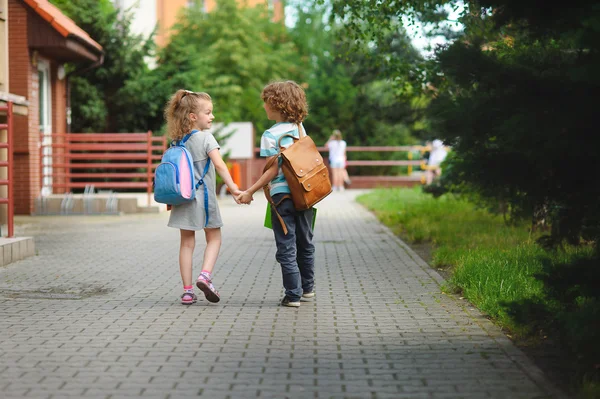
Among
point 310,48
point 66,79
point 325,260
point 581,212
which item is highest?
point 310,48

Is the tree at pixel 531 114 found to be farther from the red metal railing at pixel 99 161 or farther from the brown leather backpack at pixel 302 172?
the red metal railing at pixel 99 161

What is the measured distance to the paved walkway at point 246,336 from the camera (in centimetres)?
484

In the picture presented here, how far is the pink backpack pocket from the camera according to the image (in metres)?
7.35

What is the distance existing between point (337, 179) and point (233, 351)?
87.9ft

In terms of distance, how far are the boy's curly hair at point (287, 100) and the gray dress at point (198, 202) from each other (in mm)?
563

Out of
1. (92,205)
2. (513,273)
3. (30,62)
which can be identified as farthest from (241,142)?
(513,273)

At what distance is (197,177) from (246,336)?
5.89 feet

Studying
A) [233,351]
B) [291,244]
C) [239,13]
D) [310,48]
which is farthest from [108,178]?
[310,48]

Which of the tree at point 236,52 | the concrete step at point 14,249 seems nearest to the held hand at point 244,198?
the concrete step at point 14,249

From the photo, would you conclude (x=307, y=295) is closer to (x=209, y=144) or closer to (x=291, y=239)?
(x=291, y=239)

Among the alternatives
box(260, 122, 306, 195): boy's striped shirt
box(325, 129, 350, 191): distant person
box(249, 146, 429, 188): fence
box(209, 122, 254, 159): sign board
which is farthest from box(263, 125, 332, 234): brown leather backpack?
box(249, 146, 429, 188): fence

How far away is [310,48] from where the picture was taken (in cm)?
6606

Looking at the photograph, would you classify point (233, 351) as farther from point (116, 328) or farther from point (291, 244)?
point (291, 244)

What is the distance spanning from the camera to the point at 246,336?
6176 mm
